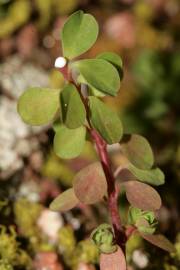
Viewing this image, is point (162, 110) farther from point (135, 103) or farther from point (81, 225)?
point (81, 225)

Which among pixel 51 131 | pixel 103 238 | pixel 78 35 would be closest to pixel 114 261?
pixel 103 238

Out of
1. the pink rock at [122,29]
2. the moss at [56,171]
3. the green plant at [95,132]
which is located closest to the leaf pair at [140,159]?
the green plant at [95,132]

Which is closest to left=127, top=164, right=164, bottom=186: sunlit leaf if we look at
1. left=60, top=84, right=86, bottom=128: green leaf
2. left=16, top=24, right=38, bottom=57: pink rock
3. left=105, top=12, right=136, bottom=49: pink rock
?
left=60, top=84, right=86, bottom=128: green leaf

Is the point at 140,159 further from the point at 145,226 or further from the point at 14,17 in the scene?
the point at 14,17

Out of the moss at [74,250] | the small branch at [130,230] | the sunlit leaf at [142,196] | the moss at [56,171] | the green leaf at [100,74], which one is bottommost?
the moss at [56,171]

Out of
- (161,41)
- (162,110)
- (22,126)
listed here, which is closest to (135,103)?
(162,110)

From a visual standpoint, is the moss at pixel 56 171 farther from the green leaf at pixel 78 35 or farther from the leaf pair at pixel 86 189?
the green leaf at pixel 78 35

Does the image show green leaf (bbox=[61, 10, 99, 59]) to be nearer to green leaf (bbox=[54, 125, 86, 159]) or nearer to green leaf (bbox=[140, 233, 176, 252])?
green leaf (bbox=[54, 125, 86, 159])
